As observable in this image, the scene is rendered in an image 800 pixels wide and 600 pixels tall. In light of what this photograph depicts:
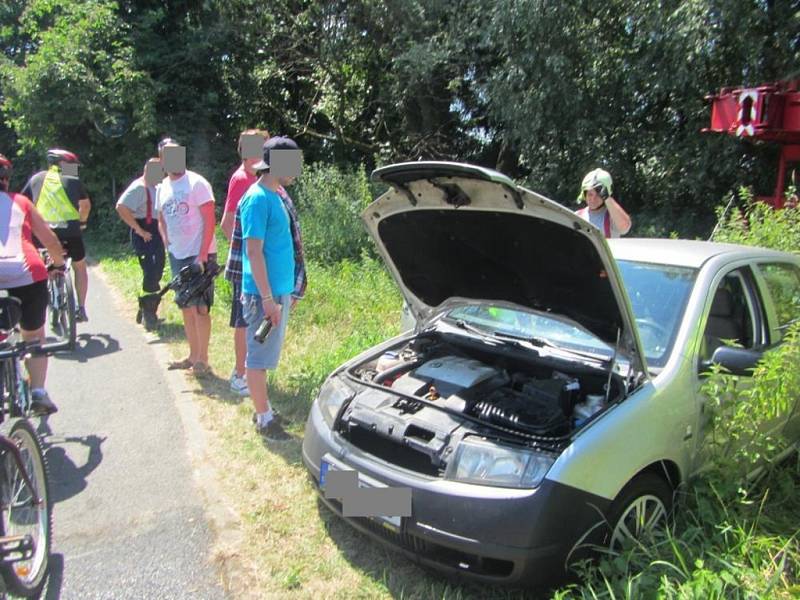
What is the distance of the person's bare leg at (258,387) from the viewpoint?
14.8 ft

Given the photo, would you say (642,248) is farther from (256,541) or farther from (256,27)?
(256,27)

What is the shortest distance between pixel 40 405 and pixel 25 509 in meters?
1.87

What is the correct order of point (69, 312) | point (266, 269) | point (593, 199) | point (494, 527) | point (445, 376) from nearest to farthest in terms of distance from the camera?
point (494, 527), point (445, 376), point (266, 269), point (593, 199), point (69, 312)

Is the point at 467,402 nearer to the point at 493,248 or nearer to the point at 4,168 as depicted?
the point at 493,248

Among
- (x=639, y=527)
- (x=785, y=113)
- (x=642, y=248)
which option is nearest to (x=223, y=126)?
(x=785, y=113)

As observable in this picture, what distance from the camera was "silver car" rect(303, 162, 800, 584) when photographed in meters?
2.74

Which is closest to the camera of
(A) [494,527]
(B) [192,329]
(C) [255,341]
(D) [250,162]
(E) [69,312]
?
(A) [494,527]

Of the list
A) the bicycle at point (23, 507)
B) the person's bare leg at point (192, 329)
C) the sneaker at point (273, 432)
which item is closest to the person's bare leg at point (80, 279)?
the person's bare leg at point (192, 329)

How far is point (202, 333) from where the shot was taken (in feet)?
19.2

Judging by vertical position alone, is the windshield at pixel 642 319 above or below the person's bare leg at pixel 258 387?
above

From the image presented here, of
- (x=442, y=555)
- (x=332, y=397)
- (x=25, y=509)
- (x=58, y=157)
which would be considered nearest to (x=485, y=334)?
(x=332, y=397)

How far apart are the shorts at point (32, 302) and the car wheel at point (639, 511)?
380 cm

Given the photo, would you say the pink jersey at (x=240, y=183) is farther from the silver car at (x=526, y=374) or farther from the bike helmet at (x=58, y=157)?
the bike helmet at (x=58, y=157)

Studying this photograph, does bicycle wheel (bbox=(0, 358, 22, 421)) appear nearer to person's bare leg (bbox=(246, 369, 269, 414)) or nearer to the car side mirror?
person's bare leg (bbox=(246, 369, 269, 414))
